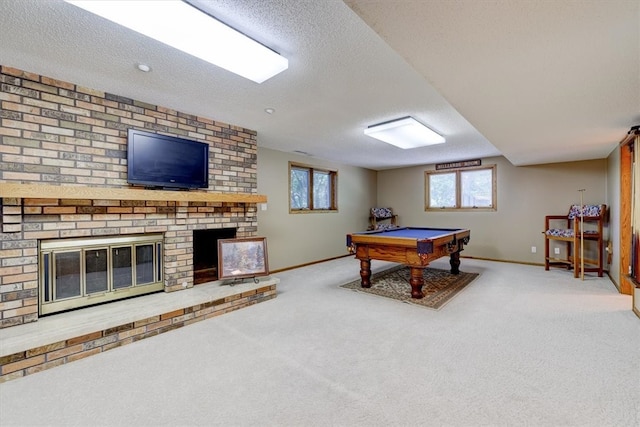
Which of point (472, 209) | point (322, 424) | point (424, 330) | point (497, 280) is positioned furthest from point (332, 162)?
point (322, 424)

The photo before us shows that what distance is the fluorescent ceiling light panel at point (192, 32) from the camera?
59.4 inches

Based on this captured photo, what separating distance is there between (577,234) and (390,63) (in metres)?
4.69

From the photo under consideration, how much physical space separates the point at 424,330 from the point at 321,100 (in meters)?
2.43

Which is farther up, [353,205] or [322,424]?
[353,205]

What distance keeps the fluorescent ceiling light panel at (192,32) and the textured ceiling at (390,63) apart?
69mm

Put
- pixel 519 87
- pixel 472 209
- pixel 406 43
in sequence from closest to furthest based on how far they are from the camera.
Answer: pixel 406 43
pixel 519 87
pixel 472 209

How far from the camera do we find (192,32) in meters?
1.71

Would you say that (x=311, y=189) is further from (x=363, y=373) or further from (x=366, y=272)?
(x=363, y=373)

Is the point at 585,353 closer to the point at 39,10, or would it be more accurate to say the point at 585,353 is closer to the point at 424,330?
the point at 424,330

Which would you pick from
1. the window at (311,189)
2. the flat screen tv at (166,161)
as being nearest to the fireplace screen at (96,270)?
the flat screen tv at (166,161)

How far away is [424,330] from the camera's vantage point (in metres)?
2.64

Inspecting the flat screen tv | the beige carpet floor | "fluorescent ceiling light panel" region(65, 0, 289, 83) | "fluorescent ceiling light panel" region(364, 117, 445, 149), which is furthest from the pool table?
"fluorescent ceiling light panel" region(65, 0, 289, 83)

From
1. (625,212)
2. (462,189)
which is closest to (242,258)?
(625,212)

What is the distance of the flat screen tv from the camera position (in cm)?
286
